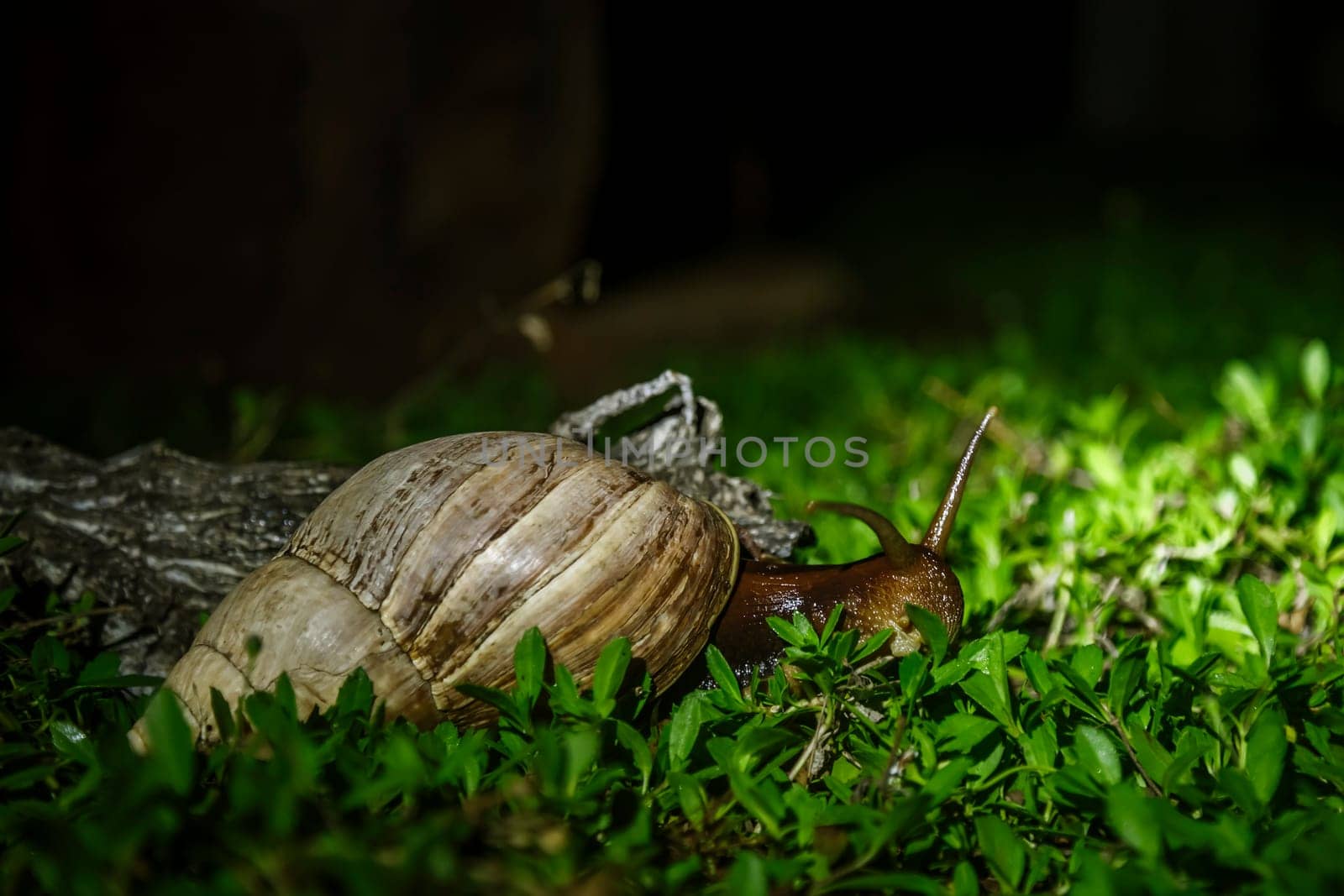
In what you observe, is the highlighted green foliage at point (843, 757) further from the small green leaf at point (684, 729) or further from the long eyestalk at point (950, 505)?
the long eyestalk at point (950, 505)

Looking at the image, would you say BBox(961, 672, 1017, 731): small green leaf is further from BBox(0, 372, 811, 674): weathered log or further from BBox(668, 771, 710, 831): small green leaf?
BBox(0, 372, 811, 674): weathered log

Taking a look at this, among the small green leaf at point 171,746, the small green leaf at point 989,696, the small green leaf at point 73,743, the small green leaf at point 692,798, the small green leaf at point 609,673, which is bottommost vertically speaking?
the small green leaf at point 692,798

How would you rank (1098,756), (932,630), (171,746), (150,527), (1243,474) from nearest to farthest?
(171,746), (1098,756), (932,630), (150,527), (1243,474)

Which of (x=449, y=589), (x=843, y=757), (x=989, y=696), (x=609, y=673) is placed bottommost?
(x=843, y=757)

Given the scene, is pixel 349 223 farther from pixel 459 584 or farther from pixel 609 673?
pixel 609 673

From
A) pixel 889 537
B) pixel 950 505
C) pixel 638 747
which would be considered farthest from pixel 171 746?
pixel 950 505

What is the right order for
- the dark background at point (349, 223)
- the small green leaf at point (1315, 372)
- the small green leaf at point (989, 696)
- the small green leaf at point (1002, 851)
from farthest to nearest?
1. the dark background at point (349, 223)
2. the small green leaf at point (1315, 372)
3. the small green leaf at point (989, 696)
4. the small green leaf at point (1002, 851)

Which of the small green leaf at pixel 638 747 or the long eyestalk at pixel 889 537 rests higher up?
the long eyestalk at pixel 889 537

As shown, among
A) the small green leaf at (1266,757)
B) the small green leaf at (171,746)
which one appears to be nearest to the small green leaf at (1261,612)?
the small green leaf at (1266,757)
